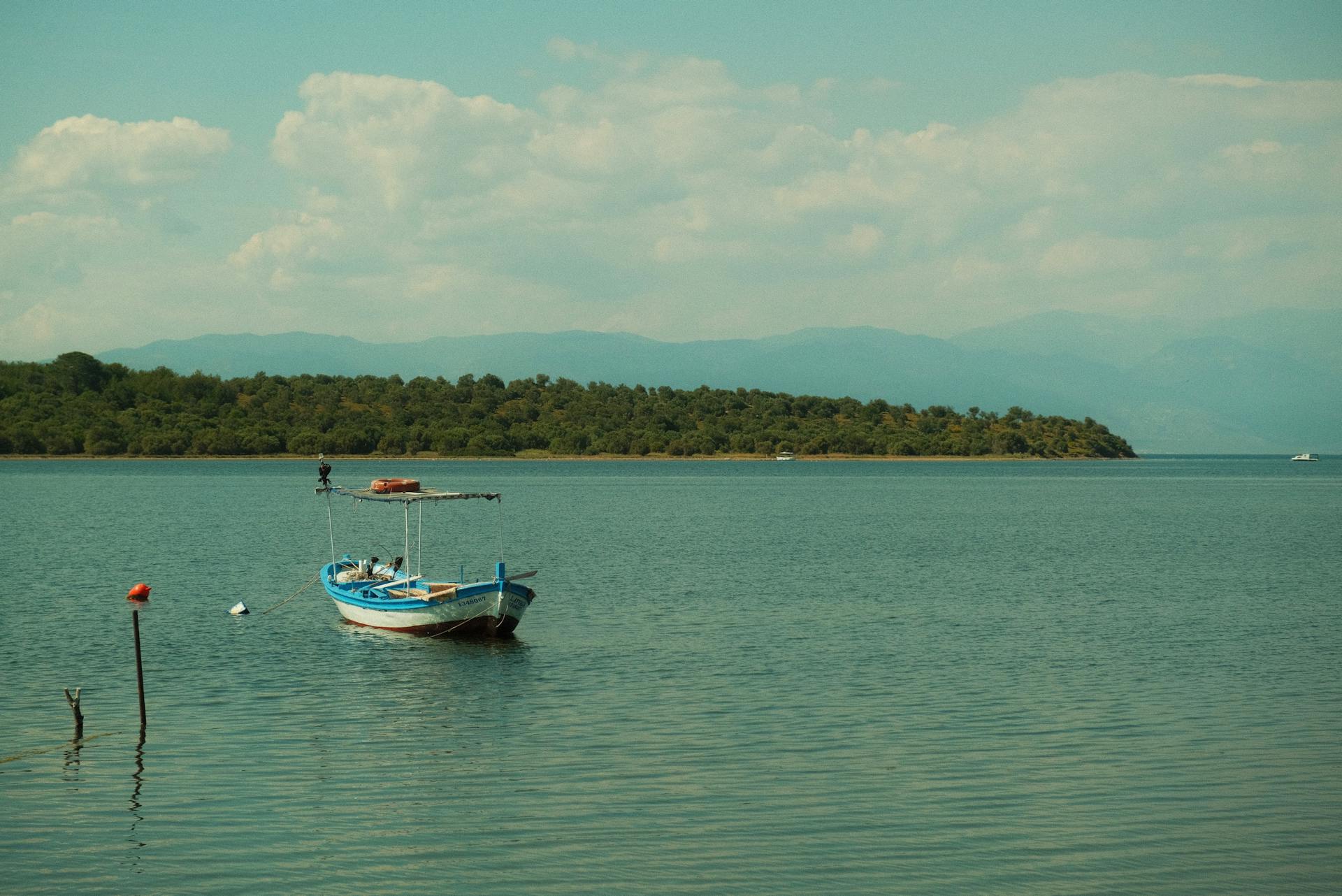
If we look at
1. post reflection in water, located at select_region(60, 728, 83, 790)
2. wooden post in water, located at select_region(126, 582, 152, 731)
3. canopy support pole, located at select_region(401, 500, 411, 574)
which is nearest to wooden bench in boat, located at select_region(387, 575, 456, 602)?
canopy support pole, located at select_region(401, 500, 411, 574)

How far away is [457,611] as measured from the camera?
44625 mm

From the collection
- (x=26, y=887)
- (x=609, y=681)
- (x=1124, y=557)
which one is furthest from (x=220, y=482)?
(x=26, y=887)

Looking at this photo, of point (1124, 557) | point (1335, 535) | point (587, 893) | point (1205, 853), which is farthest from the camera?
point (1335, 535)

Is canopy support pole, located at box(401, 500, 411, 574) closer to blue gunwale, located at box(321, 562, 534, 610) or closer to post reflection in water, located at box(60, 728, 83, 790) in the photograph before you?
blue gunwale, located at box(321, 562, 534, 610)

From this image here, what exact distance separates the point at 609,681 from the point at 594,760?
30.8ft

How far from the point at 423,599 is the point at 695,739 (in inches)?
761

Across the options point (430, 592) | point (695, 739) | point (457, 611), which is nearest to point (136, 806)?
point (695, 739)

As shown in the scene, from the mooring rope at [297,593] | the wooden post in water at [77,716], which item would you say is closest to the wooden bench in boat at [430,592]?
the mooring rope at [297,593]

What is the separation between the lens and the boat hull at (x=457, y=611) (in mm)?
44094

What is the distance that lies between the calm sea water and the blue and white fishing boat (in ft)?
3.34

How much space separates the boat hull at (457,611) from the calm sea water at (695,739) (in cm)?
98

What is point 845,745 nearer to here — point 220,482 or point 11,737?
point 11,737

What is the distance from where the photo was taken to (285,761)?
2639cm

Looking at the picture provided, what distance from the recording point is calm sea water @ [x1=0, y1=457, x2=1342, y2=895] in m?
20.3
